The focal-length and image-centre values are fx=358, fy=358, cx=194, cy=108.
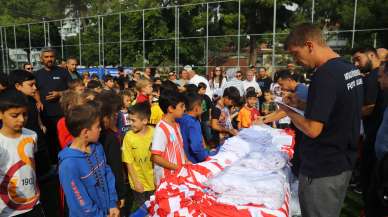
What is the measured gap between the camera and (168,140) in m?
3.37

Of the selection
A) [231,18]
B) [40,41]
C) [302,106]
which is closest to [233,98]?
[302,106]

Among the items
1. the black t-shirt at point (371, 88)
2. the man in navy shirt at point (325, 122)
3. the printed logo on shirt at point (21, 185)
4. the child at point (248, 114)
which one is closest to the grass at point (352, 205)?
the black t-shirt at point (371, 88)

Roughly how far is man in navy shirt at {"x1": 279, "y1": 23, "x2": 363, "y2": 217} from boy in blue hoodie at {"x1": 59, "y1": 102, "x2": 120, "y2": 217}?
141 centimetres

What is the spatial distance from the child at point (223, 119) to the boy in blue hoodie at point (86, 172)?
3.24 m

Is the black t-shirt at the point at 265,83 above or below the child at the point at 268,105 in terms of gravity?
above

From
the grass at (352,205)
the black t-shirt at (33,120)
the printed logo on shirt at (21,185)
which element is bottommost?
the grass at (352,205)

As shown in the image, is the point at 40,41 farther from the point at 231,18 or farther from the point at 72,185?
the point at 72,185

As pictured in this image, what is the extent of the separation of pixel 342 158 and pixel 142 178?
2025 mm

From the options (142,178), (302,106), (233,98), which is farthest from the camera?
(233,98)

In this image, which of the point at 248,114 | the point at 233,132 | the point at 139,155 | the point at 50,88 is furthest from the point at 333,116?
the point at 50,88

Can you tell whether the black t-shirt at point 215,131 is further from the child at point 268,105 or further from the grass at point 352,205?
the grass at point 352,205

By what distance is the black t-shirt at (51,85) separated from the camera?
5.75 meters

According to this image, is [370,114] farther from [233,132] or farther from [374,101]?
[233,132]

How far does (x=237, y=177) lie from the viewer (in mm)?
2674
